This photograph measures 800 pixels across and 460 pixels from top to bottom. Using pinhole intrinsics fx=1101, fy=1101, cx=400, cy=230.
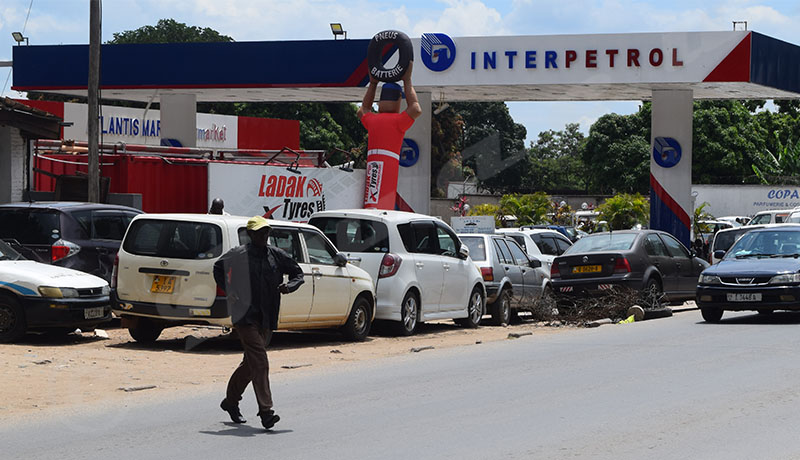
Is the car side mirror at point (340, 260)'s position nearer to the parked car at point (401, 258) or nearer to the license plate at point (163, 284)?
the parked car at point (401, 258)

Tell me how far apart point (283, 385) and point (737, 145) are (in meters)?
61.0

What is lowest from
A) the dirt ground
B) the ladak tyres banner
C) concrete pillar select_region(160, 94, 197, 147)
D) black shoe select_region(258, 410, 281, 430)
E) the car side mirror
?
the dirt ground

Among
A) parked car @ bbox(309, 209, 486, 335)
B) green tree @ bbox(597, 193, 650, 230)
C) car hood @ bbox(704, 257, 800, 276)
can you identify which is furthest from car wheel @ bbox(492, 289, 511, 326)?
green tree @ bbox(597, 193, 650, 230)

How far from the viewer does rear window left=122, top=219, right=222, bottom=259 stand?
1367cm

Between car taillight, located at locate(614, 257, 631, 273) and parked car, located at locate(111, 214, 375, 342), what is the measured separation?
6109 mm

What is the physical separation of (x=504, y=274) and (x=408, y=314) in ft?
12.5

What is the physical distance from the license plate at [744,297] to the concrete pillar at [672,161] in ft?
37.2

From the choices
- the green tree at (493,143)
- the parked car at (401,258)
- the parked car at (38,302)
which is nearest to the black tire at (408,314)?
the parked car at (401,258)

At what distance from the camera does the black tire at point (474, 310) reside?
60.9ft

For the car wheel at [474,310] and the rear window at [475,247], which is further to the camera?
the rear window at [475,247]

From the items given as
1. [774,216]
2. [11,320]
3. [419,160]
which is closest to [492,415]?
[11,320]

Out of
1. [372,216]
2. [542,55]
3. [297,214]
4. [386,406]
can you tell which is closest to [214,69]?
[297,214]

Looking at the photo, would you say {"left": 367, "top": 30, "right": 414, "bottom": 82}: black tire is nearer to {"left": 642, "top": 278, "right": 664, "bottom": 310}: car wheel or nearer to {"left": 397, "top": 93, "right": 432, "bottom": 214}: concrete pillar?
{"left": 397, "top": 93, "right": 432, "bottom": 214}: concrete pillar

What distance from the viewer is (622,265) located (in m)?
19.2
